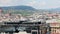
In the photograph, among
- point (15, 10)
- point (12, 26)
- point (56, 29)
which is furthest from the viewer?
point (15, 10)

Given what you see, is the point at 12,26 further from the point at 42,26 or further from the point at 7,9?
the point at 7,9

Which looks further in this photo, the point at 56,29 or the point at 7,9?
the point at 7,9

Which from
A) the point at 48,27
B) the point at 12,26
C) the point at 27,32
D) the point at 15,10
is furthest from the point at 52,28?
the point at 15,10

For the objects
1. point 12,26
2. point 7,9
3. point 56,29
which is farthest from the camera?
point 7,9

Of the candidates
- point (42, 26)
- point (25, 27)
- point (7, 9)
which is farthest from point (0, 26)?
point (7, 9)

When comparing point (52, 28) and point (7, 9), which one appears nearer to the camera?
point (52, 28)

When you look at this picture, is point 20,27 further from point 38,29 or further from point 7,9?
point 7,9

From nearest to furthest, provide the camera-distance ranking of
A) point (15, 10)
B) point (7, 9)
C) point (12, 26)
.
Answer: point (12, 26) < point (7, 9) < point (15, 10)

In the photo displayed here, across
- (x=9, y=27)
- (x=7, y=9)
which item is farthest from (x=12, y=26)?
(x=7, y=9)

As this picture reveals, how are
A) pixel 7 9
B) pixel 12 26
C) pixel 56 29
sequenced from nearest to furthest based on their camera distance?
pixel 56 29
pixel 12 26
pixel 7 9
